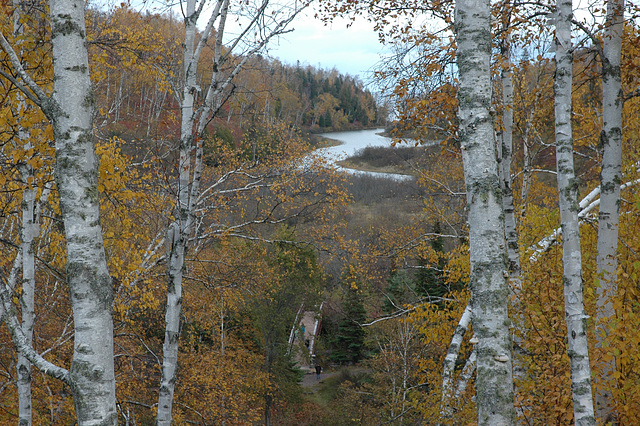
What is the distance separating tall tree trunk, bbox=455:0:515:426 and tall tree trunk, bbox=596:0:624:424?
2671mm

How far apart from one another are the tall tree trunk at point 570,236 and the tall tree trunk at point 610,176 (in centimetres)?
109

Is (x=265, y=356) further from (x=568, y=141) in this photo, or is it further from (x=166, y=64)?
(x=568, y=141)

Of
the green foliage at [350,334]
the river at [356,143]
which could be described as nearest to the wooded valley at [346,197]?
the green foliage at [350,334]

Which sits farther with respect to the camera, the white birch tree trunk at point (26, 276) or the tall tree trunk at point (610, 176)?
the white birch tree trunk at point (26, 276)

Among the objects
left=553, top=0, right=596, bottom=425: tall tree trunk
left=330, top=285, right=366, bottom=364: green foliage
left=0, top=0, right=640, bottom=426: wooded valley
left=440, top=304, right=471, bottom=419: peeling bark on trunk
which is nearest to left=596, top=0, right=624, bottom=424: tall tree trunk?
left=0, top=0, right=640, bottom=426: wooded valley

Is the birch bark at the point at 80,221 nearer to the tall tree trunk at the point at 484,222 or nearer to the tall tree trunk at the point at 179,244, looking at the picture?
the tall tree trunk at the point at 484,222

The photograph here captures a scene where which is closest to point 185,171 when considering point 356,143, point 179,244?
point 179,244

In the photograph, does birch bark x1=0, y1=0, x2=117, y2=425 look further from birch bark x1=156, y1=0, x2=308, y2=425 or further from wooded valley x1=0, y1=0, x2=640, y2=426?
birch bark x1=156, y1=0, x2=308, y2=425

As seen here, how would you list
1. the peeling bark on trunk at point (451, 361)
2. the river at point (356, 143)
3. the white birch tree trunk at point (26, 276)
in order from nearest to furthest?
the white birch tree trunk at point (26, 276)
the peeling bark on trunk at point (451, 361)
the river at point (356, 143)

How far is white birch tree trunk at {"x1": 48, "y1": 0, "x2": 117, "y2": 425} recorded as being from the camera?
7.17ft

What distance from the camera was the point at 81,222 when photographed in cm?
228

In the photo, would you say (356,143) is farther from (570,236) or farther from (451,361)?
(570,236)

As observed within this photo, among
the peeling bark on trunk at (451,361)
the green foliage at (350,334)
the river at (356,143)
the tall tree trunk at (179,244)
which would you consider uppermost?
the river at (356,143)

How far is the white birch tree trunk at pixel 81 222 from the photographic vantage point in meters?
2.19
